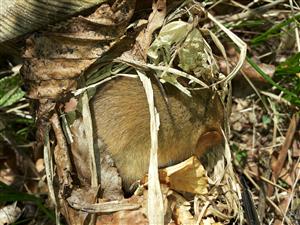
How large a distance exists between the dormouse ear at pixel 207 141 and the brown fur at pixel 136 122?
11 centimetres

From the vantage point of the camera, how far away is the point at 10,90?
291 cm

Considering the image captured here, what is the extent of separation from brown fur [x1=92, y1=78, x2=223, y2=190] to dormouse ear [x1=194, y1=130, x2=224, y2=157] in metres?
0.11

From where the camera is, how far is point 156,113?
2.24m

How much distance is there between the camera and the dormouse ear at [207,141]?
2443 millimetres

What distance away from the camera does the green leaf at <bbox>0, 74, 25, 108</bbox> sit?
2885mm

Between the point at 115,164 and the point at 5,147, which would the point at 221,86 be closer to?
the point at 115,164

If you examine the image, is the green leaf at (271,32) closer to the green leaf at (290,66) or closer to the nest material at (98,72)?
the green leaf at (290,66)

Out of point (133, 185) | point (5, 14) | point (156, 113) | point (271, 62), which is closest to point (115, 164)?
point (133, 185)

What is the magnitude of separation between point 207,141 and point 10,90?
44.6 inches

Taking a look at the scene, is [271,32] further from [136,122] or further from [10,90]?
[10,90]

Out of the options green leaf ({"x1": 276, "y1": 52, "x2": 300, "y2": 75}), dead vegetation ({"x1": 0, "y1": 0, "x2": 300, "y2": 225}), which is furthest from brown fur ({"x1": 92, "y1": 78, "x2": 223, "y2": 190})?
green leaf ({"x1": 276, "y1": 52, "x2": 300, "y2": 75})

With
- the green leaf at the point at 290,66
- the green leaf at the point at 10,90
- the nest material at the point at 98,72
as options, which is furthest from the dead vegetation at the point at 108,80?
the green leaf at the point at 10,90

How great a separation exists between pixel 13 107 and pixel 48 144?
744 mm

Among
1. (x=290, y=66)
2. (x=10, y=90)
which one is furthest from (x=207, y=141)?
(x=10, y=90)
